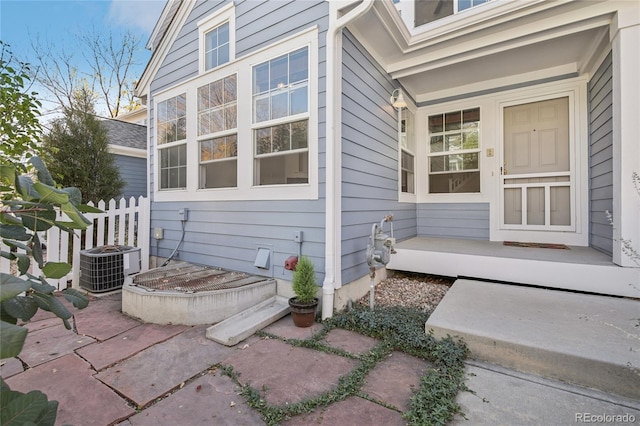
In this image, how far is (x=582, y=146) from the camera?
427 cm

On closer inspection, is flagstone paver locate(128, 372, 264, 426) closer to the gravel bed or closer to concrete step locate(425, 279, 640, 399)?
concrete step locate(425, 279, 640, 399)

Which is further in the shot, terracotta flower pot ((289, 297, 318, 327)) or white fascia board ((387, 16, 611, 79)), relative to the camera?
white fascia board ((387, 16, 611, 79))

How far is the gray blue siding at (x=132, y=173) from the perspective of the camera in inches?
368

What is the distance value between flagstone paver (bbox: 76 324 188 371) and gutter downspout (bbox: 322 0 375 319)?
4.90 ft

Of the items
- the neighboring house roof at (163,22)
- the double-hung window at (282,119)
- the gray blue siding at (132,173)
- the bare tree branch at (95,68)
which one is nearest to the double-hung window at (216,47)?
the double-hung window at (282,119)

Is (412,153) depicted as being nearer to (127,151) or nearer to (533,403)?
(533,403)

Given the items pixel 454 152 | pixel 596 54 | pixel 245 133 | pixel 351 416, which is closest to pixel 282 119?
pixel 245 133

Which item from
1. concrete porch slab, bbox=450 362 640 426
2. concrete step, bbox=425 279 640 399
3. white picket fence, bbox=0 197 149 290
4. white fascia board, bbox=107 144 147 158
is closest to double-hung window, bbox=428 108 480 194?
concrete step, bbox=425 279 640 399

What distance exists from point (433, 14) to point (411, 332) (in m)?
4.91

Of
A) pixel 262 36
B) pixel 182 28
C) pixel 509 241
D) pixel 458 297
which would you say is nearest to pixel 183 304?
pixel 458 297

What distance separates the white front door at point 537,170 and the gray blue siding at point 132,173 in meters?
10.0

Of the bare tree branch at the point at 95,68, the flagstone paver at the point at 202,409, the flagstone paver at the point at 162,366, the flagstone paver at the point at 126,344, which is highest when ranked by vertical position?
the bare tree branch at the point at 95,68

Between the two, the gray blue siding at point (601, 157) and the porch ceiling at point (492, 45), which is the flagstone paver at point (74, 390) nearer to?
the porch ceiling at point (492, 45)
